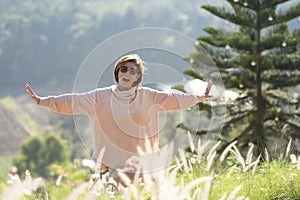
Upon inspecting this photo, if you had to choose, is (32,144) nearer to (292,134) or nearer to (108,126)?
(292,134)

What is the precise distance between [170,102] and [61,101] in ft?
1.64

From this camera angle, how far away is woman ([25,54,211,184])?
2.74 m

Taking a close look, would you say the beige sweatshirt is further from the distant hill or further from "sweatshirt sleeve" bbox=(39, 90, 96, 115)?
the distant hill

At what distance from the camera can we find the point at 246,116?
744 cm

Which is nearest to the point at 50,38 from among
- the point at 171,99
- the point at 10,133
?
the point at 10,133

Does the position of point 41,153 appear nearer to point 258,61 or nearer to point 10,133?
point 10,133

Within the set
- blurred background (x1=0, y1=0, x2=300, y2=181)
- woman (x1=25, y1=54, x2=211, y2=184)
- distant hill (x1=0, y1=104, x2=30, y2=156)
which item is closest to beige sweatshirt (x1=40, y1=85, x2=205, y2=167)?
woman (x1=25, y1=54, x2=211, y2=184)

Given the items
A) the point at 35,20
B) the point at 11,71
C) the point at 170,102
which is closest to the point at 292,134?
the point at 170,102

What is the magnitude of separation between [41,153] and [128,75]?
139 feet

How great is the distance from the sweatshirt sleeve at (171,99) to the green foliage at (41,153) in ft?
130

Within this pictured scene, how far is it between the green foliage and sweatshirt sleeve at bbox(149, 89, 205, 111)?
39.5 m

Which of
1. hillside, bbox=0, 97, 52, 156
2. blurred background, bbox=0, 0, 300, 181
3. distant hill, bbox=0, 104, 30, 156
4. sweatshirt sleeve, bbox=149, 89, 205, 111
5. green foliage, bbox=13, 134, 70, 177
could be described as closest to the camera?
sweatshirt sleeve, bbox=149, 89, 205, 111

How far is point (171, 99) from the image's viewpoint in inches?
113

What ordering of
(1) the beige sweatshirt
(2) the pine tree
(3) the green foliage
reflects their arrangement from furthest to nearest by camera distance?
(3) the green foliage
(2) the pine tree
(1) the beige sweatshirt
